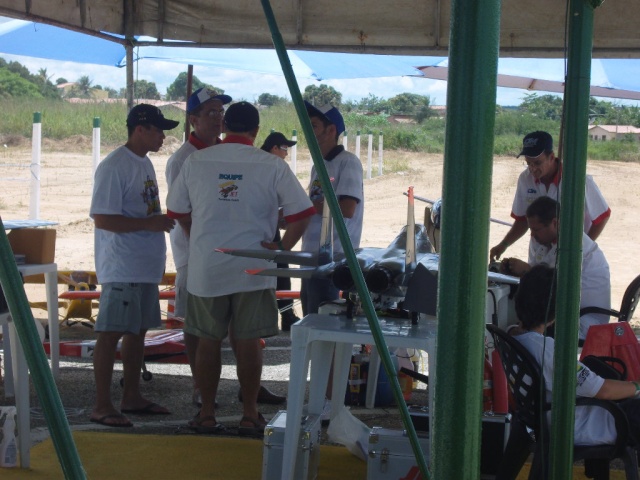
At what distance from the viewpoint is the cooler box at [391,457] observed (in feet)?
11.8

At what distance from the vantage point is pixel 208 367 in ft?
15.0

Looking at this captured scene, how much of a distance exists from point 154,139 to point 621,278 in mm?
10325

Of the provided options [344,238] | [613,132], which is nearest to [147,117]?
[344,238]

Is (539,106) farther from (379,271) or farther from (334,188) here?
(379,271)

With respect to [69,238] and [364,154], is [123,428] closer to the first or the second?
[69,238]

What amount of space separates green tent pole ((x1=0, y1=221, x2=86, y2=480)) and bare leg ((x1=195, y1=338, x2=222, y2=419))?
350 centimetres

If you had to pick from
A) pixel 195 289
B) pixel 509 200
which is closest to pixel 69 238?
pixel 509 200

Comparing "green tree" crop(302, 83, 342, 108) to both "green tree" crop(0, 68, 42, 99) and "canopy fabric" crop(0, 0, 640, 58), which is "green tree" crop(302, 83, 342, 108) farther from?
"canopy fabric" crop(0, 0, 640, 58)

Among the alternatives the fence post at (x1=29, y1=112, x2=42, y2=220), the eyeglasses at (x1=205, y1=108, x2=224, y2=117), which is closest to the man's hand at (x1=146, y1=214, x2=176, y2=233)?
the eyeglasses at (x1=205, y1=108, x2=224, y2=117)

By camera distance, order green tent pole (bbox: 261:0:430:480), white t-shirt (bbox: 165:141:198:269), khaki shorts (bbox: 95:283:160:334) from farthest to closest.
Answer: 1. white t-shirt (bbox: 165:141:198:269)
2. khaki shorts (bbox: 95:283:160:334)
3. green tent pole (bbox: 261:0:430:480)

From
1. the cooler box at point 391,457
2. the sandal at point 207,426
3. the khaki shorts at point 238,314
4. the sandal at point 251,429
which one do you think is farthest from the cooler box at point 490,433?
the sandal at point 207,426

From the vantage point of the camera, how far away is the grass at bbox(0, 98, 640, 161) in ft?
87.5

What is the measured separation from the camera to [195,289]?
4.46m

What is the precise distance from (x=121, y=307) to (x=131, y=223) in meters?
0.47
